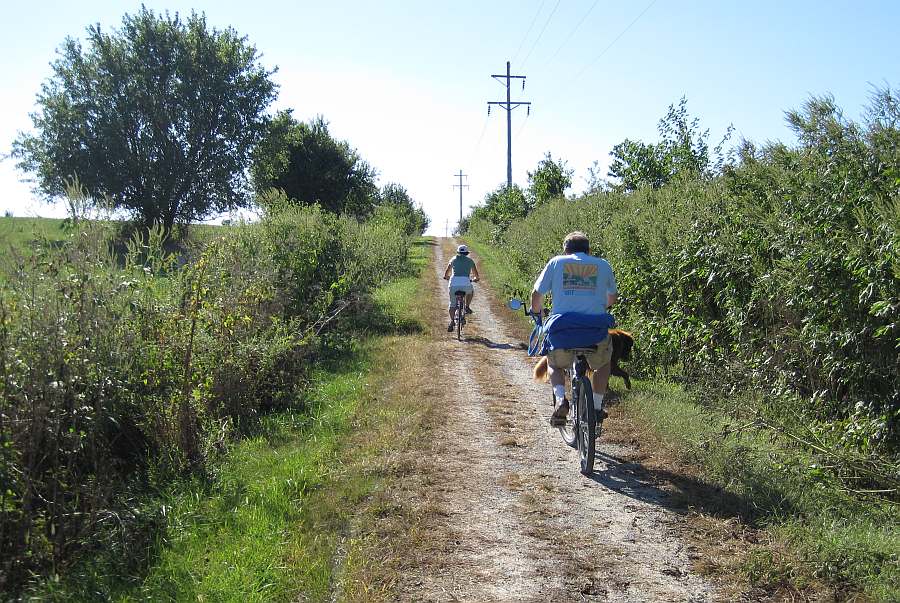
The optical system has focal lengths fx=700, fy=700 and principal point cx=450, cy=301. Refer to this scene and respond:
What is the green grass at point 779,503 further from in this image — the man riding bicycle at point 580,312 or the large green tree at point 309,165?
the large green tree at point 309,165

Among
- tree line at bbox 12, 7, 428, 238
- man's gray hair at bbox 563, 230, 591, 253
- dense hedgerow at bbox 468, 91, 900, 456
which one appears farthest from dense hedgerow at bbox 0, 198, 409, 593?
tree line at bbox 12, 7, 428, 238

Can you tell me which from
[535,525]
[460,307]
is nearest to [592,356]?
[535,525]

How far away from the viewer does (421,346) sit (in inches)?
483

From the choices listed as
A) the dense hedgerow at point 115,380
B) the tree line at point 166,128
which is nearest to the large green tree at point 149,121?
the tree line at point 166,128

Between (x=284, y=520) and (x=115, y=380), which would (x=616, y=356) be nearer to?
(x=284, y=520)

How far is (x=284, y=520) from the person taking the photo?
5000 mm

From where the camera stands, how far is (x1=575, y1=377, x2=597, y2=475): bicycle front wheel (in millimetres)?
5695

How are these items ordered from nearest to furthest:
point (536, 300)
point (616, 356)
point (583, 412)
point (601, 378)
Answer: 1. point (583, 412)
2. point (601, 378)
3. point (536, 300)
4. point (616, 356)

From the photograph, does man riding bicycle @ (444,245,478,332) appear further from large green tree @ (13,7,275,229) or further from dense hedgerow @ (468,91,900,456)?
large green tree @ (13,7,275,229)

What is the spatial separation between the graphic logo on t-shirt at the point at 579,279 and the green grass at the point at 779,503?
66.9 inches

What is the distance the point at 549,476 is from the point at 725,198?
4130 mm

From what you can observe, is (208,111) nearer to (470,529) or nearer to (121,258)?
(121,258)

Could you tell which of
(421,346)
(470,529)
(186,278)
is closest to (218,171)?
(421,346)

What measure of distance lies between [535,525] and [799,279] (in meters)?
2.93
